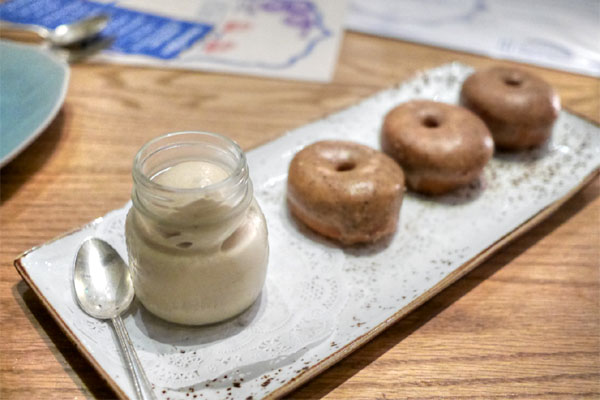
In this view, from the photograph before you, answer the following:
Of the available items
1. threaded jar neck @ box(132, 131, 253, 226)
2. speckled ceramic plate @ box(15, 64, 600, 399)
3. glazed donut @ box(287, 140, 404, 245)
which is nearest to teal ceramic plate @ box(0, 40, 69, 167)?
speckled ceramic plate @ box(15, 64, 600, 399)

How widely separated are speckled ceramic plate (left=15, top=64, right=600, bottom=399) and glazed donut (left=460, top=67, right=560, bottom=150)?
47mm

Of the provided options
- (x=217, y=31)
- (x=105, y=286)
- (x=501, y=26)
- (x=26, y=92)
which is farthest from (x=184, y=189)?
(x=501, y=26)

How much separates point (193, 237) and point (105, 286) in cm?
22

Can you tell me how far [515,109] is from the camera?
134cm

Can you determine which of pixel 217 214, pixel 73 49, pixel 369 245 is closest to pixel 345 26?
pixel 73 49

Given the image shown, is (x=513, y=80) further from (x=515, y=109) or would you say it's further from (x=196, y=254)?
(x=196, y=254)

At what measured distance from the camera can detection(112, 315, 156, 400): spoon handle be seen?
766 millimetres

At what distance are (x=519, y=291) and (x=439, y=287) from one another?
0.19 metres

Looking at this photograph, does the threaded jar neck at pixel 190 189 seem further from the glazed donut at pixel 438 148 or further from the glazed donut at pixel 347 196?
the glazed donut at pixel 438 148

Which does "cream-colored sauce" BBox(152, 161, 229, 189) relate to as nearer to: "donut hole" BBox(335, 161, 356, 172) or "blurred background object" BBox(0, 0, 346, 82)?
"donut hole" BBox(335, 161, 356, 172)

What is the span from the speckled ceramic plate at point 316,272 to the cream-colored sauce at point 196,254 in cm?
6

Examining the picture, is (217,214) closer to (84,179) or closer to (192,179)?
(192,179)

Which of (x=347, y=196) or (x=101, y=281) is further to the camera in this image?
(x=347, y=196)

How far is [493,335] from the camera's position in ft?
3.09
